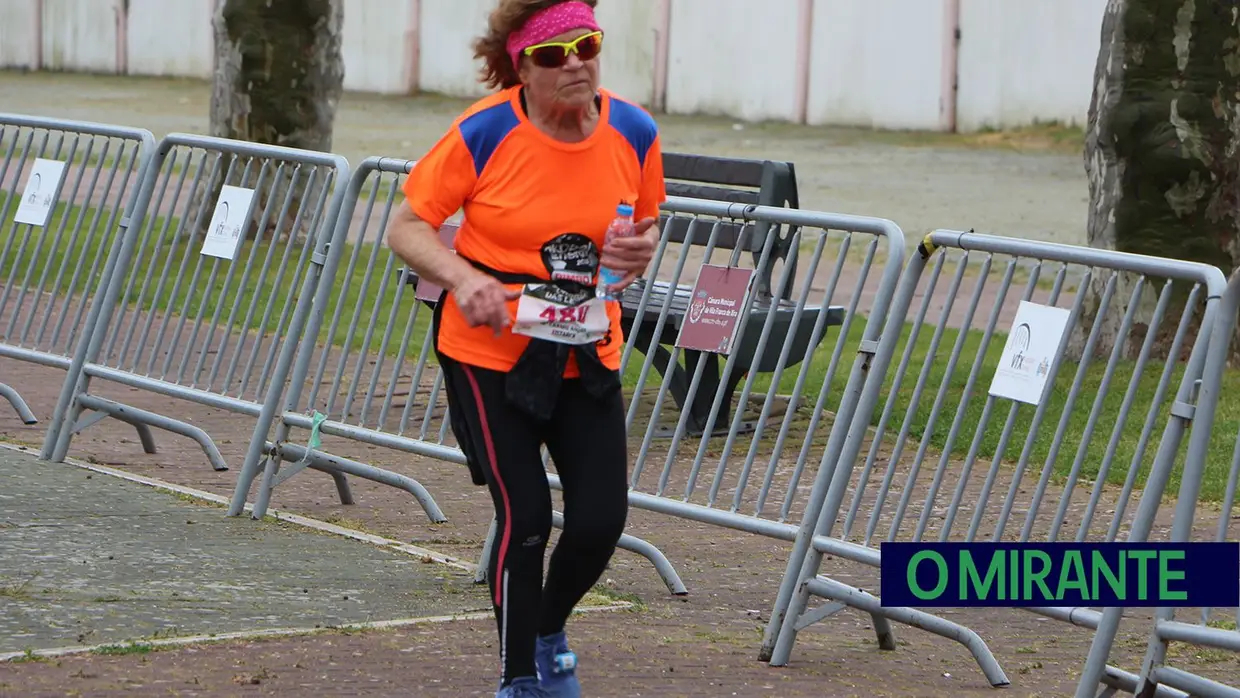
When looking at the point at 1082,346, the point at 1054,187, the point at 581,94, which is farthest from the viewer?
the point at 1054,187

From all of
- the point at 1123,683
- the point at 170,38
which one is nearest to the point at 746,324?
the point at 1123,683

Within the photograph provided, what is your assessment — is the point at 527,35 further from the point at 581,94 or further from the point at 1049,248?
the point at 1049,248

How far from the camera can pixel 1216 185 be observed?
11.1 m

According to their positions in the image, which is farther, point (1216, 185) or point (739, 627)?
point (1216, 185)

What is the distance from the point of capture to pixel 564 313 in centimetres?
504

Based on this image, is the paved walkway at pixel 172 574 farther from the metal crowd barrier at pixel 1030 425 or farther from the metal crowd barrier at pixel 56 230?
the metal crowd barrier at pixel 56 230

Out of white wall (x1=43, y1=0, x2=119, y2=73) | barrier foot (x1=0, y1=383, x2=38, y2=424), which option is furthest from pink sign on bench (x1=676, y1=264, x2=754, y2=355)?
white wall (x1=43, y1=0, x2=119, y2=73)

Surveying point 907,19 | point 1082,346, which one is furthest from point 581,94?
point 907,19

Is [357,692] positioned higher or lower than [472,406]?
lower

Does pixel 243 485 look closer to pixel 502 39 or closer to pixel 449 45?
pixel 502 39

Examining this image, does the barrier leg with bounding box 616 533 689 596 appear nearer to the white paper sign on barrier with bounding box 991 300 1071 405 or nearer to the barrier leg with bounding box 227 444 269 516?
the white paper sign on barrier with bounding box 991 300 1071 405

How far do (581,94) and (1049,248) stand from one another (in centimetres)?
153

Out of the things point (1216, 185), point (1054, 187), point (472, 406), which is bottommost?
point (472, 406)

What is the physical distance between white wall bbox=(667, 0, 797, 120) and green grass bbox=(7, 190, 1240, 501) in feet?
72.6
